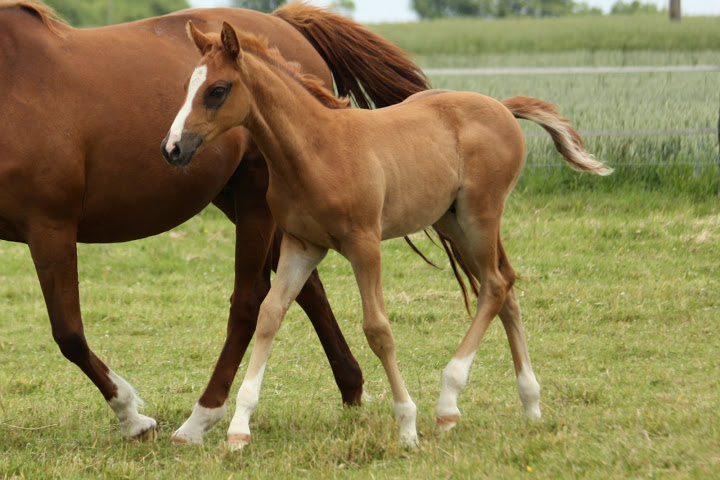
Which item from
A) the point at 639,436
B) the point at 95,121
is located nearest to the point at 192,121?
the point at 95,121

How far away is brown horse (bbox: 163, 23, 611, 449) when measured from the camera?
394 centimetres

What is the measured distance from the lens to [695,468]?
11.3ft

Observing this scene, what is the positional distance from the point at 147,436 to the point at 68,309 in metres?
0.71

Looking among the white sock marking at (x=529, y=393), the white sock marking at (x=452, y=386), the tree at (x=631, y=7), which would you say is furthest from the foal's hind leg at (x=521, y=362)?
the tree at (x=631, y=7)

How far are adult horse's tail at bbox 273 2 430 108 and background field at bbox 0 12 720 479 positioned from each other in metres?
1.63

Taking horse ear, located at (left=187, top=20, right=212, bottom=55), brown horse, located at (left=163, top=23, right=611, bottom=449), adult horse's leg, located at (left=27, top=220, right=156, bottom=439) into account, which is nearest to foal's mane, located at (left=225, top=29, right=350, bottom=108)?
brown horse, located at (left=163, top=23, right=611, bottom=449)

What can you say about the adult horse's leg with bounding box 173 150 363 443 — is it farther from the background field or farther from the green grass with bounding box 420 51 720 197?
the green grass with bounding box 420 51 720 197

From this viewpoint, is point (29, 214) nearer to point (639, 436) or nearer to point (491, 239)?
point (491, 239)

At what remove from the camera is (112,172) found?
4.54 meters

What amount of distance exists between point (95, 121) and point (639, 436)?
8.70 ft

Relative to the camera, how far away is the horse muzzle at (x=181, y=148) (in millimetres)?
3699

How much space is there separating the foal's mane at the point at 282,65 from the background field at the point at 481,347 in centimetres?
138

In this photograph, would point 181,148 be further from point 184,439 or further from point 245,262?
point 184,439

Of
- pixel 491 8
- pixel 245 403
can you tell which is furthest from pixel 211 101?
pixel 491 8
